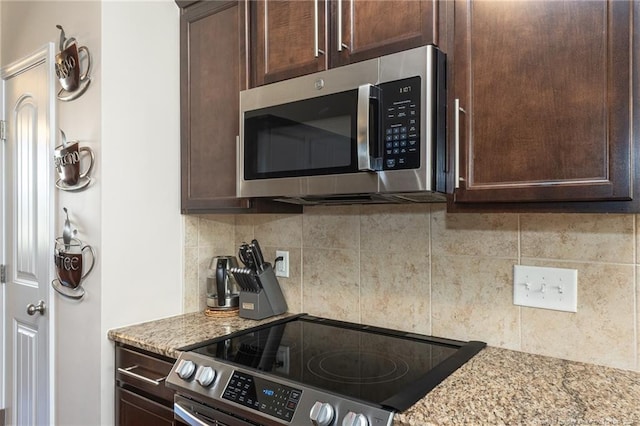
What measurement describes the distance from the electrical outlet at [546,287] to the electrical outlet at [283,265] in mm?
941

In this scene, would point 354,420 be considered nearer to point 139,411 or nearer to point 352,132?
point 352,132

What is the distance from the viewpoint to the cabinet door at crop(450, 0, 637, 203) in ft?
3.24

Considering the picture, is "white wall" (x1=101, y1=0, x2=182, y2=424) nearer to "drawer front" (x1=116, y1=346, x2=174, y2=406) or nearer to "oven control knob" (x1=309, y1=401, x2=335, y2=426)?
"drawer front" (x1=116, y1=346, x2=174, y2=406)

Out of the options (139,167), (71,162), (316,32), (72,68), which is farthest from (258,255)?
(72,68)

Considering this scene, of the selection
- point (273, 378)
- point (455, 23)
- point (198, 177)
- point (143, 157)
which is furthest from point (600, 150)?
point (143, 157)

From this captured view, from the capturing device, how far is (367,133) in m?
1.21

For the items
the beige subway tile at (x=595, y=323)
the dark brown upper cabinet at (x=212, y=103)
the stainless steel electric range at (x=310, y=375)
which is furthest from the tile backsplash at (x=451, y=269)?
the dark brown upper cabinet at (x=212, y=103)

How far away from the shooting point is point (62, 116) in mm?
1801

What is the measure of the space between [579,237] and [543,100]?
46 cm

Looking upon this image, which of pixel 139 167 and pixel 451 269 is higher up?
pixel 139 167

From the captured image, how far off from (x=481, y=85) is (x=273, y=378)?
3.17ft

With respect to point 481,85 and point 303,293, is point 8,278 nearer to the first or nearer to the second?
point 303,293

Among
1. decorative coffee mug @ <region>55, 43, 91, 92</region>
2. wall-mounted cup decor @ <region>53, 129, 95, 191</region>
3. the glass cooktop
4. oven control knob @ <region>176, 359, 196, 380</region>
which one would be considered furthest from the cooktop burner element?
decorative coffee mug @ <region>55, 43, 91, 92</region>

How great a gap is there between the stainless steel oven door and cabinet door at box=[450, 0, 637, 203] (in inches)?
34.5
